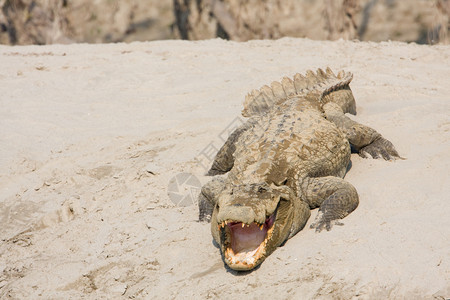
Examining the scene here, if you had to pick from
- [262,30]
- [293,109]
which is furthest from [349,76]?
[262,30]

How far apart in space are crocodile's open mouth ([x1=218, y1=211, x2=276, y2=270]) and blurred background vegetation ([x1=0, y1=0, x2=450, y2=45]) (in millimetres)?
8147

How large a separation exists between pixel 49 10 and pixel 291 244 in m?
12.7

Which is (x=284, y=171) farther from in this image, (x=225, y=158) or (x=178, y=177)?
(x=178, y=177)

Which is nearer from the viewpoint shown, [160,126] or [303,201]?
[303,201]

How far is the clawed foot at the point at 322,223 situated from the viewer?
12.3 ft

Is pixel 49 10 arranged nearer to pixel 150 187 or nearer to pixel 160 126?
pixel 160 126

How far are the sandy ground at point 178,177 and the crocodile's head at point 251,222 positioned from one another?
0.13 meters

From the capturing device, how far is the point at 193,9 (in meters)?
12.7

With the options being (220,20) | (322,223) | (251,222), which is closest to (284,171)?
(322,223)

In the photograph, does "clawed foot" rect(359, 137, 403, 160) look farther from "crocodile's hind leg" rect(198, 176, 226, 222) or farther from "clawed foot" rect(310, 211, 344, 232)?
"crocodile's hind leg" rect(198, 176, 226, 222)

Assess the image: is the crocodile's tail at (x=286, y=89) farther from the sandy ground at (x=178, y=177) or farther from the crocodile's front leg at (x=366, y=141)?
the crocodile's front leg at (x=366, y=141)

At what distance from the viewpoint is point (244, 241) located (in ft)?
11.6

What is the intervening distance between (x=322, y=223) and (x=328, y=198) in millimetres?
276

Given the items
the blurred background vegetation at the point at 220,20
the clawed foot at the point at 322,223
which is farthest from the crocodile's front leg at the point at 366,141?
the blurred background vegetation at the point at 220,20
